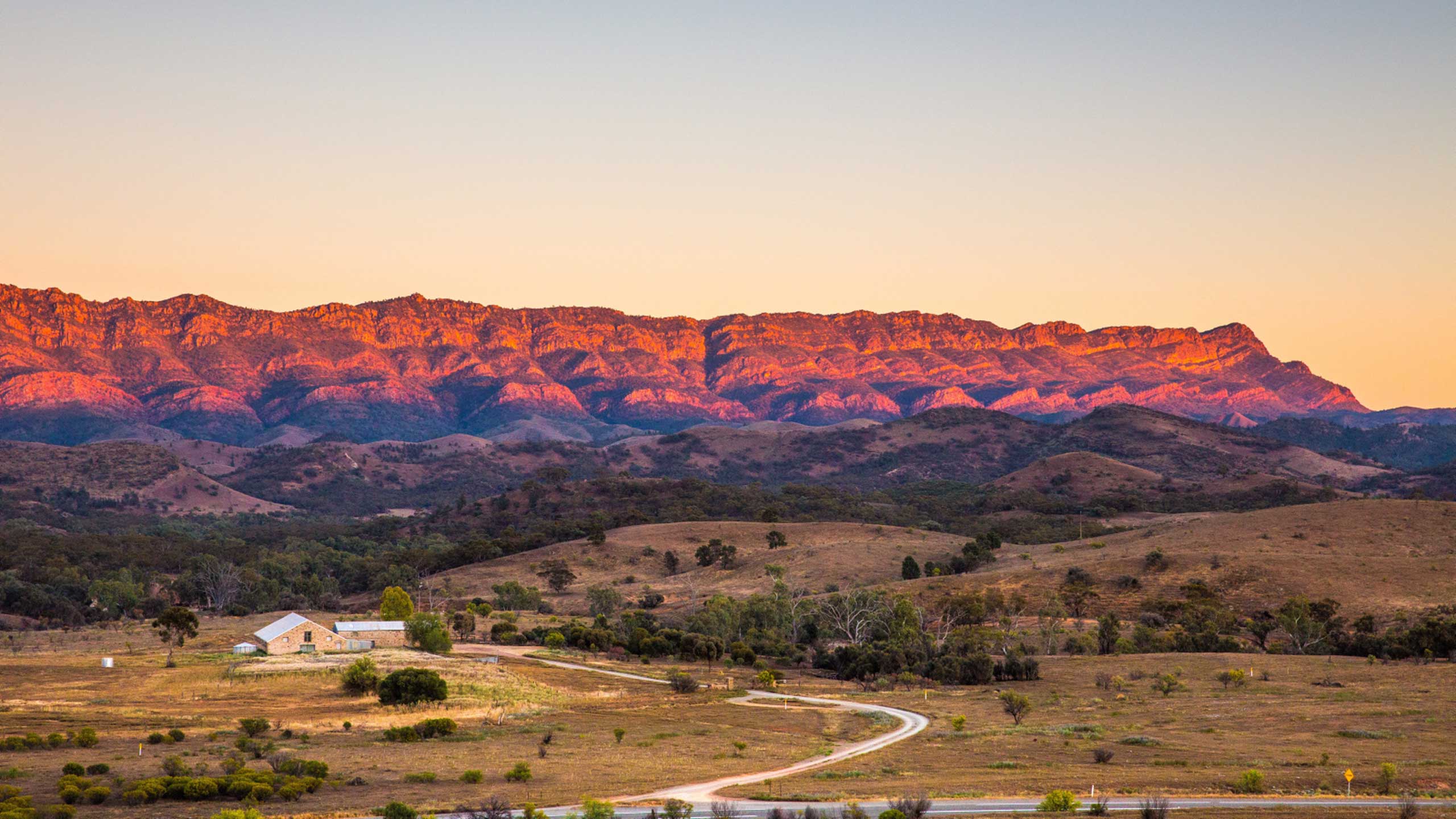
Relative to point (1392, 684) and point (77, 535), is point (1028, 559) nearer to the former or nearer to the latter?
point (1392, 684)

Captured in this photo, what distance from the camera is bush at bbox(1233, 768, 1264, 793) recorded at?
32250mm

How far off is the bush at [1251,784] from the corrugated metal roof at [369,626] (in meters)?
55.9

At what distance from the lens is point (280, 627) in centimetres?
7100

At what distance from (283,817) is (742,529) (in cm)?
10825

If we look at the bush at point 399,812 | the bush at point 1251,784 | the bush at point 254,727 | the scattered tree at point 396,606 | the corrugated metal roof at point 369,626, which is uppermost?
the scattered tree at point 396,606

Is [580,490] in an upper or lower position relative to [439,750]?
upper

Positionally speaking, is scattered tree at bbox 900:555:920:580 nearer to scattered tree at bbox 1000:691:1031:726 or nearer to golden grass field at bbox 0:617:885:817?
golden grass field at bbox 0:617:885:817

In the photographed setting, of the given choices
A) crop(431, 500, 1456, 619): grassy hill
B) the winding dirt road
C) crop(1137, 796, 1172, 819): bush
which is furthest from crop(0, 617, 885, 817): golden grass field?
crop(431, 500, 1456, 619): grassy hill

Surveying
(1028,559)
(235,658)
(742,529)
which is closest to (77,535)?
(742,529)

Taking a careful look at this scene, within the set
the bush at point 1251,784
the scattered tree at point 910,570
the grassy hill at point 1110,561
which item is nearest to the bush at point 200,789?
the bush at point 1251,784

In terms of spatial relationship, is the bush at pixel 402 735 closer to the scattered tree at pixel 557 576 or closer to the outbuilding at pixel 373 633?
the outbuilding at pixel 373 633

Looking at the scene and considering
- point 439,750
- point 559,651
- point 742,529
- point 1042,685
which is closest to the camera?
point 439,750

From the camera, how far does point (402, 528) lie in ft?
575

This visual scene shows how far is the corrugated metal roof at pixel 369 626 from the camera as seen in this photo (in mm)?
74812
